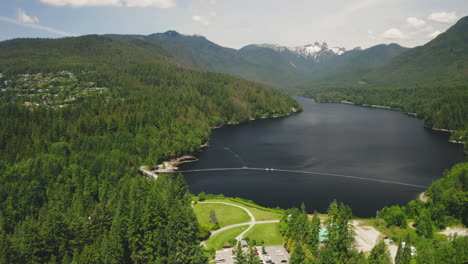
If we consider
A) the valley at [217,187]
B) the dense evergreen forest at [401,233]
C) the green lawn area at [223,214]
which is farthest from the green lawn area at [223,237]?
the dense evergreen forest at [401,233]

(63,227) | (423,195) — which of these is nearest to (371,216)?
(423,195)

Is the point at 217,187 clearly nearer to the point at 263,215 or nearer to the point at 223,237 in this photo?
the point at 263,215

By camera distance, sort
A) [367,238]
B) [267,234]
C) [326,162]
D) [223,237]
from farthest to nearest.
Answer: [326,162] < [267,234] < [223,237] < [367,238]

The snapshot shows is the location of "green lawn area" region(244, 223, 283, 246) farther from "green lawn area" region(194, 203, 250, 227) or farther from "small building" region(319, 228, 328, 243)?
"small building" region(319, 228, 328, 243)

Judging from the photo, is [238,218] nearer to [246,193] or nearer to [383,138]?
[246,193]

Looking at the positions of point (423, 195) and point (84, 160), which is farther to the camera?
point (84, 160)

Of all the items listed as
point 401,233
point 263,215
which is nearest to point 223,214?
point 263,215

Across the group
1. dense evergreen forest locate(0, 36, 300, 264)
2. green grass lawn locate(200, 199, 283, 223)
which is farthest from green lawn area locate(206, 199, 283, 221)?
dense evergreen forest locate(0, 36, 300, 264)
